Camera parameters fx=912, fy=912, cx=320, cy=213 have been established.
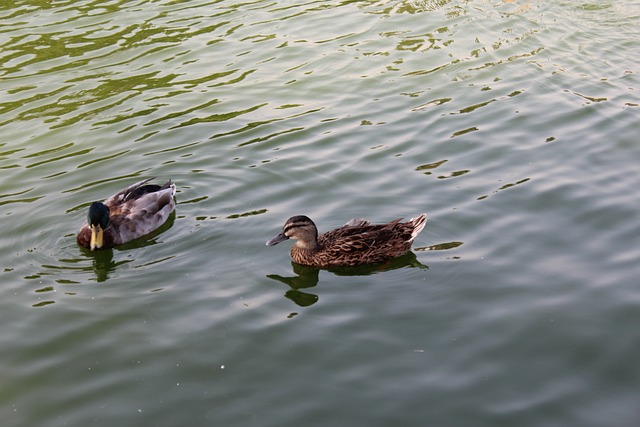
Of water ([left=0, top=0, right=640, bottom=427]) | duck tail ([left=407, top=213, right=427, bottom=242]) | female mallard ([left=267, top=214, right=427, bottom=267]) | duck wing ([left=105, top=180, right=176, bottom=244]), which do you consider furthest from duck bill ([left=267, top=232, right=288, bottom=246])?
duck wing ([left=105, top=180, right=176, bottom=244])

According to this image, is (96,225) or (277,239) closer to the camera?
(277,239)

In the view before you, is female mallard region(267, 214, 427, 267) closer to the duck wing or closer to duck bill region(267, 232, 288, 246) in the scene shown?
Answer: duck bill region(267, 232, 288, 246)

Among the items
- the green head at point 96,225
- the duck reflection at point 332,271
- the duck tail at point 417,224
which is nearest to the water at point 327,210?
the duck reflection at point 332,271

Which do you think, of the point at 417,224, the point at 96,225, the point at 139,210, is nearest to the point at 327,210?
the point at 417,224

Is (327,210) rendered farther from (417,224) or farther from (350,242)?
(417,224)

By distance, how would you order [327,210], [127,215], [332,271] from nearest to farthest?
[332,271] → [127,215] → [327,210]

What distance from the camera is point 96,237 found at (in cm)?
971

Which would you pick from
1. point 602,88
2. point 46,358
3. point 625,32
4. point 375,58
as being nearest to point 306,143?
point 375,58

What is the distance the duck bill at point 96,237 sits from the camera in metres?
9.70

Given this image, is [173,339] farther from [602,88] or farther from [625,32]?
[625,32]

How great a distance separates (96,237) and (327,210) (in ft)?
8.43

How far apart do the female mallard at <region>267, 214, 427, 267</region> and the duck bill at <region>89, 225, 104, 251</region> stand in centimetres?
187

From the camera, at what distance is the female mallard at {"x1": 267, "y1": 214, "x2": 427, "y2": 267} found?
30.2 feet

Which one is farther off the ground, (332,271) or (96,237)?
(96,237)
